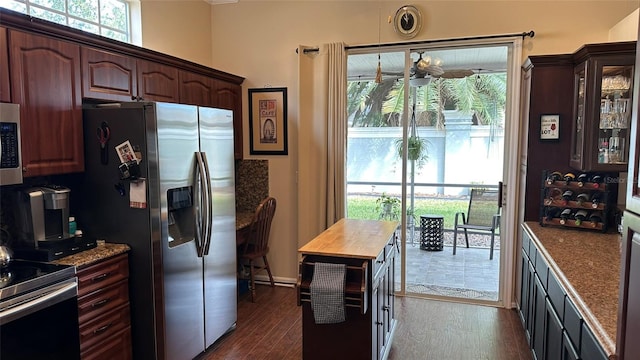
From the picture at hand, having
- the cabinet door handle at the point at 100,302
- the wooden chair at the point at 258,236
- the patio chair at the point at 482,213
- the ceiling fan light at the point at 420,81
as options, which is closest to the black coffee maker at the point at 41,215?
the cabinet door handle at the point at 100,302

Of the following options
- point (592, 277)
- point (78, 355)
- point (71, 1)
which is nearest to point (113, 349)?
point (78, 355)

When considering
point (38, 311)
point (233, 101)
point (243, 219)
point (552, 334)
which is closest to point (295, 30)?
point (233, 101)

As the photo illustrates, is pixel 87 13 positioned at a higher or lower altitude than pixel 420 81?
higher

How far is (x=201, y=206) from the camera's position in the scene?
2916mm

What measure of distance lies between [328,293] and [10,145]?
1.80m

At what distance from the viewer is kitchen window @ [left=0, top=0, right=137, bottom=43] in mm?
2820

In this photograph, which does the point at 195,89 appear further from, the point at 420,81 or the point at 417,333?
the point at 417,333

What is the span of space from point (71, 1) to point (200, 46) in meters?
1.42

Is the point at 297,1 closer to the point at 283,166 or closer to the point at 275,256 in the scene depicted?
the point at 283,166

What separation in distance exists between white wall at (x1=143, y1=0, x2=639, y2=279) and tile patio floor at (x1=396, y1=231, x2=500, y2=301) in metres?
1.38

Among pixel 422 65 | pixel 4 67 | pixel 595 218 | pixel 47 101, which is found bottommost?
pixel 595 218

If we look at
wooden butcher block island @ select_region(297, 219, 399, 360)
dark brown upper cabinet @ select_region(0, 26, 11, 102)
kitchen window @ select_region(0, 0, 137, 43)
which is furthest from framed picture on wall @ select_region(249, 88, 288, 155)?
dark brown upper cabinet @ select_region(0, 26, 11, 102)

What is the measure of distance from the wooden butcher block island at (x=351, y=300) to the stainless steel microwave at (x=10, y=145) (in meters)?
1.53

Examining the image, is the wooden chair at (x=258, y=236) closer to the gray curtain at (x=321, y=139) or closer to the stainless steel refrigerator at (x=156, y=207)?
the gray curtain at (x=321, y=139)
